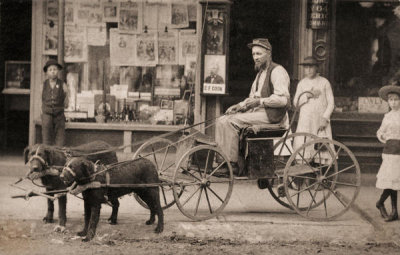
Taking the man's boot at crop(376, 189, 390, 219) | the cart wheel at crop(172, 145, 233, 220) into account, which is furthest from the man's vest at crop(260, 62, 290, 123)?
the man's boot at crop(376, 189, 390, 219)

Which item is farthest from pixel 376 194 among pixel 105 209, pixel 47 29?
pixel 47 29

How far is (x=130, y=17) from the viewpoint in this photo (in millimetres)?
11203

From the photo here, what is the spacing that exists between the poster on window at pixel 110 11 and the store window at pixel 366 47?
3.56 m

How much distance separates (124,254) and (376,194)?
490cm

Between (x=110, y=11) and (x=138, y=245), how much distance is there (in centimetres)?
508

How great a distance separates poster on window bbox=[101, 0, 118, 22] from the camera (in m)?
11.2

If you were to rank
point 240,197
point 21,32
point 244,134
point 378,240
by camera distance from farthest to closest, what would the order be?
point 21,32 < point 240,197 < point 244,134 < point 378,240

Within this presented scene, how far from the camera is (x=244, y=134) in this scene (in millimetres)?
8273

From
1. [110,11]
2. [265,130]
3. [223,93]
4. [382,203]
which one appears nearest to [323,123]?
[223,93]

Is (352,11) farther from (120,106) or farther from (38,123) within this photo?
(38,123)

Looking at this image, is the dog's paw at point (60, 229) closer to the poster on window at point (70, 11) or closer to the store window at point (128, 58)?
the store window at point (128, 58)

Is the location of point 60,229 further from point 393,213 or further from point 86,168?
point 393,213

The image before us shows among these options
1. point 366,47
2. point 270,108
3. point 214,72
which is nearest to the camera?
point 270,108

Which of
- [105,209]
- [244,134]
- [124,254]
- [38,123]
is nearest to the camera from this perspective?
[124,254]
